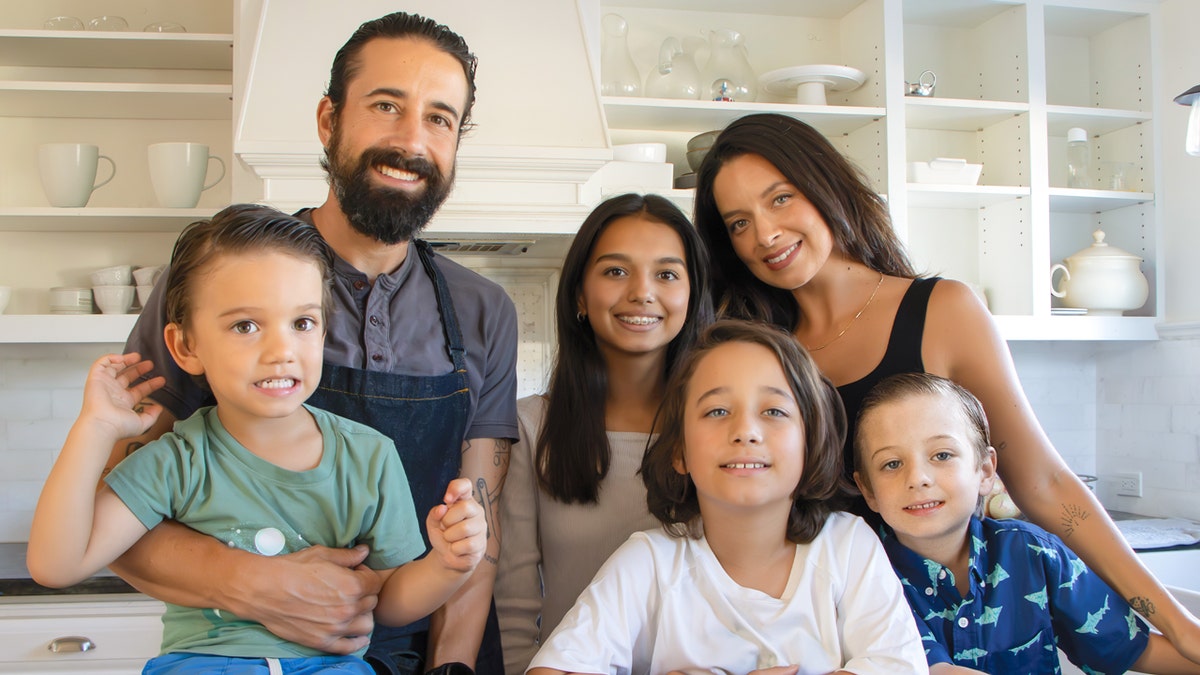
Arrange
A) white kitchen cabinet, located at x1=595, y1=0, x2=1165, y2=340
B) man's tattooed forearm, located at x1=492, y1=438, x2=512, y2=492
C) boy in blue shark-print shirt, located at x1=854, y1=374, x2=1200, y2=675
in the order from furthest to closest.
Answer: white kitchen cabinet, located at x1=595, y1=0, x2=1165, y2=340 < man's tattooed forearm, located at x1=492, y1=438, x2=512, y2=492 < boy in blue shark-print shirt, located at x1=854, y1=374, x2=1200, y2=675

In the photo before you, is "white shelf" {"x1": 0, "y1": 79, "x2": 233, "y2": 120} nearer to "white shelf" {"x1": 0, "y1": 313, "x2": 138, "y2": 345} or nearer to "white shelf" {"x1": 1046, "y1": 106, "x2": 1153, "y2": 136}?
"white shelf" {"x1": 0, "y1": 313, "x2": 138, "y2": 345}

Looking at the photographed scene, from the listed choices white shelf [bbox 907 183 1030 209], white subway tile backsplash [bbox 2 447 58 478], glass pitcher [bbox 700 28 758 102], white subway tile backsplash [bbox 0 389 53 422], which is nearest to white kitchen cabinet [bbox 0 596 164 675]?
white subway tile backsplash [bbox 2 447 58 478]

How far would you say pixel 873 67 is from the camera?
3.45 meters

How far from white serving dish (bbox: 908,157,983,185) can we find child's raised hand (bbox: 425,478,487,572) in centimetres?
282

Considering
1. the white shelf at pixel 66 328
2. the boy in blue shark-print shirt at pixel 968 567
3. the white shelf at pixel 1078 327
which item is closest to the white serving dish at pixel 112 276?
the white shelf at pixel 66 328

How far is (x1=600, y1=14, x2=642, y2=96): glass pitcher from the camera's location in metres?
3.26

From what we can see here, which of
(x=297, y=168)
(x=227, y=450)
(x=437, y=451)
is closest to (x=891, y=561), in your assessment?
(x=437, y=451)

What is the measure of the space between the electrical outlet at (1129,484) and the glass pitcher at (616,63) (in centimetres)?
240

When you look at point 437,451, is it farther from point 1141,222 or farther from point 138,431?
point 1141,222

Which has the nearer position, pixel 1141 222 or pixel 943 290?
pixel 943 290

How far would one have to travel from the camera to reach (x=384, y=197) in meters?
1.41

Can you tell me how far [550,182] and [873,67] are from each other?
1397mm

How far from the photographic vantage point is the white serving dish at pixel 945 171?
11.4 ft

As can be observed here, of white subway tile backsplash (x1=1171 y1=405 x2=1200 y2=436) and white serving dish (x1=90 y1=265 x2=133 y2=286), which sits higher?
white serving dish (x1=90 y1=265 x2=133 y2=286)
